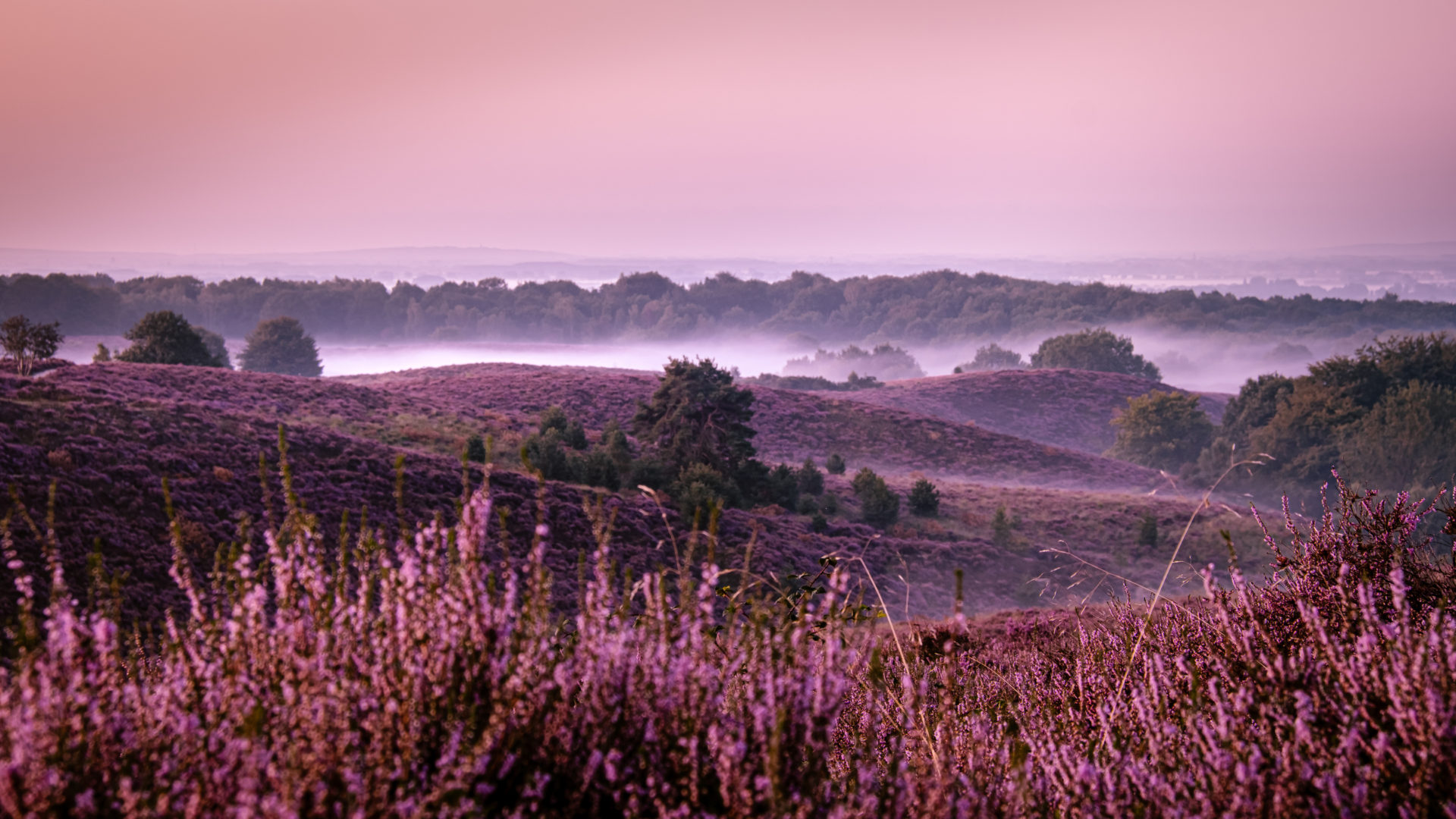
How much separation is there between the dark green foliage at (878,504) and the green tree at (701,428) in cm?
400

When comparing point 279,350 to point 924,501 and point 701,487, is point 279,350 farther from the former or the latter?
point 924,501

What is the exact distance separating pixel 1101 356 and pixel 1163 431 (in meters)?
31.7

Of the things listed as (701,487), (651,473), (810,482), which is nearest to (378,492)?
(701,487)

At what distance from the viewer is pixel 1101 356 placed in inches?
3137

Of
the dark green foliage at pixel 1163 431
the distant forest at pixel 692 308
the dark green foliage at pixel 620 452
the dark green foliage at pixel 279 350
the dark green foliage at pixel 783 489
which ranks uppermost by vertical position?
the distant forest at pixel 692 308

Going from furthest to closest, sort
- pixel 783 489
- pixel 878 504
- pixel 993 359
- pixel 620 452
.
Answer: pixel 993 359
pixel 878 504
pixel 783 489
pixel 620 452

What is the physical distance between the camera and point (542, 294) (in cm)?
14012

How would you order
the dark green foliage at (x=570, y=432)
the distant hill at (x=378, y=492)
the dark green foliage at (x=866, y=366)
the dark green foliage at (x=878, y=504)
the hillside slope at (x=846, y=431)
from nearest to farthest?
the distant hill at (x=378, y=492)
the dark green foliage at (x=878, y=504)
the dark green foliage at (x=570, y=432)
the hillside slope at (x=846, y=431)
the dark green foliage at (x=866, y=366)

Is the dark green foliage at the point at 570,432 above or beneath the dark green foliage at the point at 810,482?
above

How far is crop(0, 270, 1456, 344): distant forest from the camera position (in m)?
101

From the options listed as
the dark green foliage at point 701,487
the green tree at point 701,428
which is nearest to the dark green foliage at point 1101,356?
the green tree at point 701,428

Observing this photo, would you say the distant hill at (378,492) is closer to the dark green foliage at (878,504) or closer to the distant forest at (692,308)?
the dark green foliage at (878,504)

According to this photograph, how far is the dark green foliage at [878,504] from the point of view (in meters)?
25.1

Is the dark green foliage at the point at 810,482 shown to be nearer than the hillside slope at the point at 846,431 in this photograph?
Yes
